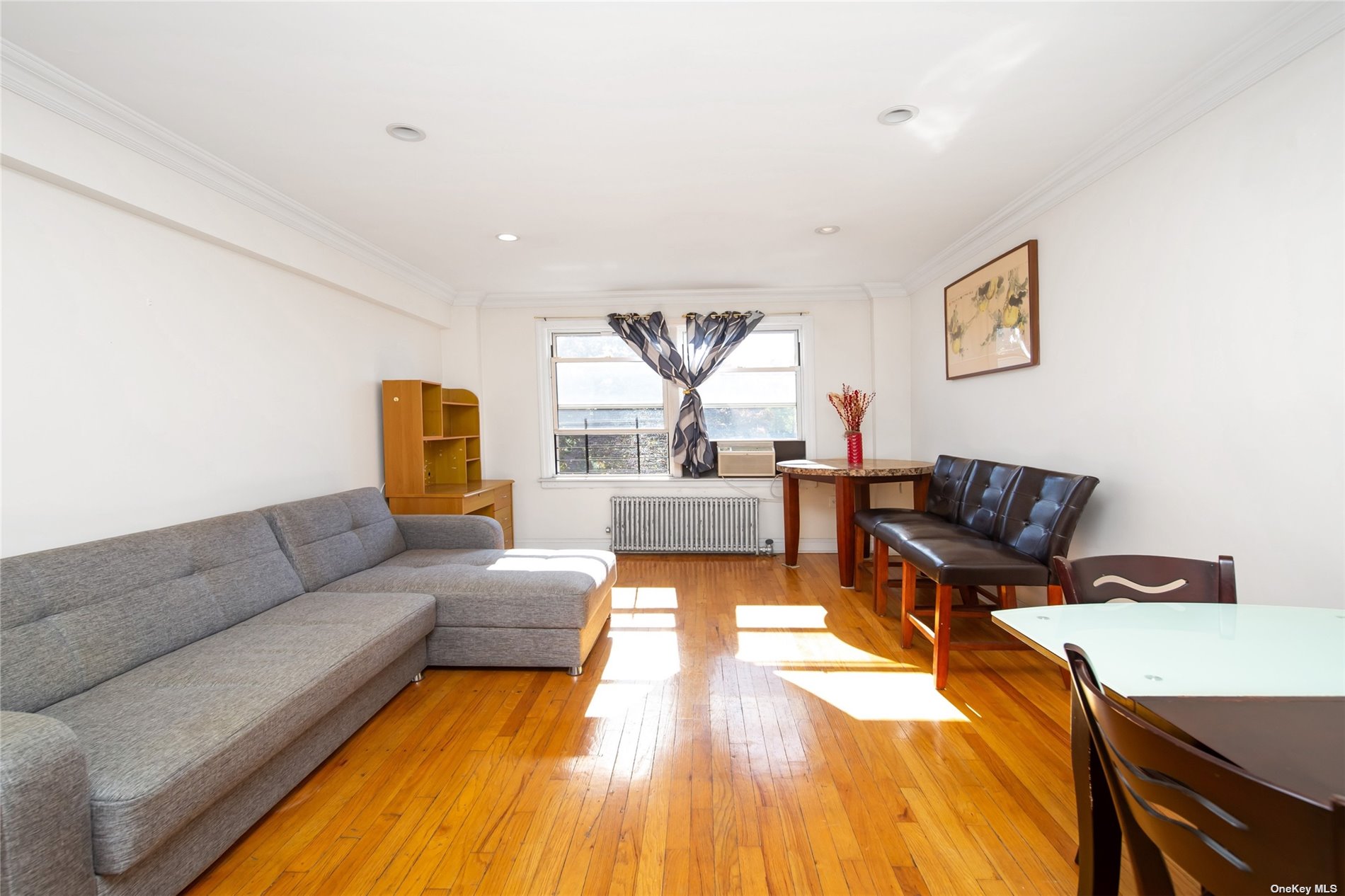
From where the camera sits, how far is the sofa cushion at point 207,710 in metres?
1.33

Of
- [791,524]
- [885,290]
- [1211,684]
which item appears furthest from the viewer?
[885,290]

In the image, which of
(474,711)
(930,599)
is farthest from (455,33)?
(930,599)

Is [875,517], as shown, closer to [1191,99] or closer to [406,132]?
[1191,99]

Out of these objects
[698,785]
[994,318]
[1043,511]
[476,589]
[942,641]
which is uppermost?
[994,318]

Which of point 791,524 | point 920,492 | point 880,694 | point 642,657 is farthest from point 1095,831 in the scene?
point 791,524

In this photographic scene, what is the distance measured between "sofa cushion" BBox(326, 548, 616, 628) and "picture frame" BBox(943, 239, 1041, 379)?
8.73ft

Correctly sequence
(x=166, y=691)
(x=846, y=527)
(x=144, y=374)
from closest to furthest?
(x=166, y=691) < (x=144, y=374) < (x=846, y=527)

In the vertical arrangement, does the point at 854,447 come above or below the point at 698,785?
above

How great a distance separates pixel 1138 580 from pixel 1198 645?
45cm

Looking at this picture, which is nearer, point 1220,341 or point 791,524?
point 1220,341

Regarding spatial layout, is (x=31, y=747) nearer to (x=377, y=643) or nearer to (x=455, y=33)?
(x=377, y=643)

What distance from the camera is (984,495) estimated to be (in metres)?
3.34

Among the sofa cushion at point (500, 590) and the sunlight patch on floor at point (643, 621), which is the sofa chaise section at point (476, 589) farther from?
the sunlight patch on floor at point (643, 621)

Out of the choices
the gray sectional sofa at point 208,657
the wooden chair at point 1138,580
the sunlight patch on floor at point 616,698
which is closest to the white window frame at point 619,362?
the gray sectional sofa at point 208,657
